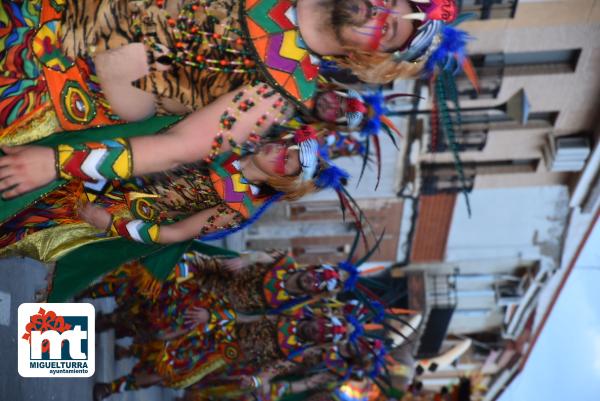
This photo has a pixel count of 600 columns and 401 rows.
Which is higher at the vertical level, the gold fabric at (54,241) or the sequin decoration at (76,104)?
the sequin decoration at (76,104)

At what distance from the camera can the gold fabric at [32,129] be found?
311cm

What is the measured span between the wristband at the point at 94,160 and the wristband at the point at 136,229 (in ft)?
3.21

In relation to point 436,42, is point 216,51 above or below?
below

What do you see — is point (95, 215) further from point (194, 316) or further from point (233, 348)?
point (233, 348)

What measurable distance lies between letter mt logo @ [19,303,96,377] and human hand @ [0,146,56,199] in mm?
1281

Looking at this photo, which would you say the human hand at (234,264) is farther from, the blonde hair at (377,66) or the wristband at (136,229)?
the blonde hair at (377,66)

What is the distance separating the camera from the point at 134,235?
4.05m

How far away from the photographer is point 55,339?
4.09 metres

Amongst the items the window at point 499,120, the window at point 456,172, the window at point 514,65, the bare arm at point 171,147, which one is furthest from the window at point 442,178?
the bare arm at point 171,147

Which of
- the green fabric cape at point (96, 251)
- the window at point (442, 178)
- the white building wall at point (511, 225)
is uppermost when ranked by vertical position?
the green fabric cape at point (96, 251)

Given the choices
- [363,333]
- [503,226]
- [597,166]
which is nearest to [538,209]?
[503,226]

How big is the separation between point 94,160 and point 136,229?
1.07 m

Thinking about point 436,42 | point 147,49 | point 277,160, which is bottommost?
point 277,160

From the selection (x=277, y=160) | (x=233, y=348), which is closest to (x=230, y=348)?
(x=233, y=348)
